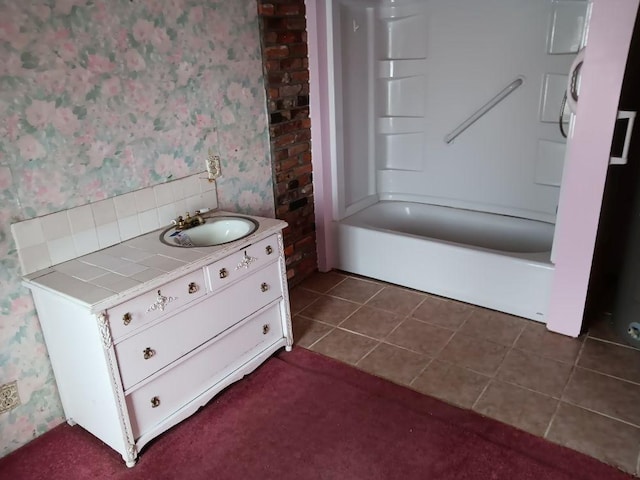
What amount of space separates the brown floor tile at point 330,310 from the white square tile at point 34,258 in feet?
4.72

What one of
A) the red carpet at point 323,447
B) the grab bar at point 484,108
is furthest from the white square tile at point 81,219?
the grab bar at point 484,108

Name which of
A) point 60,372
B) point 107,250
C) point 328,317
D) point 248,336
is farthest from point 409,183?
point 60,372

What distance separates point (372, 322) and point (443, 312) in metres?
0.41

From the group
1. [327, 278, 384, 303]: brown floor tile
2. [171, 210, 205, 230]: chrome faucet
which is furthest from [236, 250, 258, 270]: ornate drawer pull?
[327, 278, 384, 303]: brown floor tile

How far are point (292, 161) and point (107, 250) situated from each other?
52.4 inches

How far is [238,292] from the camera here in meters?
2.24

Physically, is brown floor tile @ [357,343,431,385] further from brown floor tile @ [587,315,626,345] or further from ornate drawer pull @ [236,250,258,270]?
brown floor tile @ [587,315,626,345]

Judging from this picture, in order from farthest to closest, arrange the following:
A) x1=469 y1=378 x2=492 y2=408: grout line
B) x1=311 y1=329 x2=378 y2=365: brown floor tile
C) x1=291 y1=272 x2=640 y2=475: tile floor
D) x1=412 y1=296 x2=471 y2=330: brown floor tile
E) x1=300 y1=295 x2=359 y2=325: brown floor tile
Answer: x1=300 y1=295 x2=359 y2=325: brown floor tile
x1=412 y1=296 x2=471 y2=330: brown floor tile
x1=311 y1=329 x2=378 y2=365: brown floor tile
x1=469 y1=378 x2=492 y2=408: grout line
x1=291 y1=272 x2=640 y2=475: tile floor

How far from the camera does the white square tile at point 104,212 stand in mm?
2105

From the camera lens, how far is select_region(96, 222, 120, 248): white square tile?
84.0 inches

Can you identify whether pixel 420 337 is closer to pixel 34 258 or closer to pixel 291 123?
pixel 291 123

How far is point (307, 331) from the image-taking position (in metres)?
2.79

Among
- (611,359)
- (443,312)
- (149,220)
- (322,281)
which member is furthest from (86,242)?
(611,359)

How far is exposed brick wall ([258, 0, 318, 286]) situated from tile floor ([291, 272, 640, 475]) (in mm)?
359
